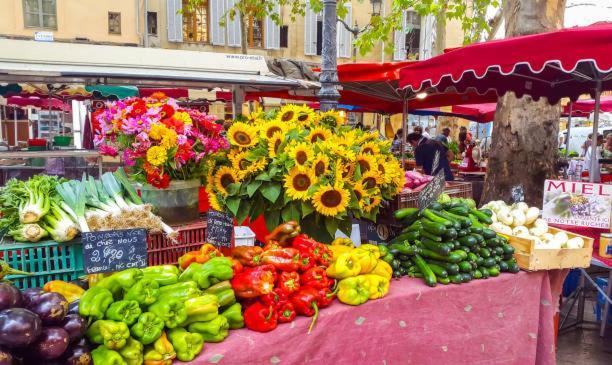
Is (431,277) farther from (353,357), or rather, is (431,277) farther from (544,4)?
(544,4)

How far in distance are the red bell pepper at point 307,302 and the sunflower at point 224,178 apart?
849mm

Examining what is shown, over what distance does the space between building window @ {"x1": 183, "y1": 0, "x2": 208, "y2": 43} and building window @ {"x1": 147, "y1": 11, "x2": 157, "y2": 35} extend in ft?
3.99

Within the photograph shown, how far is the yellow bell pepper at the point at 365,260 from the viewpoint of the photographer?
2543 mm

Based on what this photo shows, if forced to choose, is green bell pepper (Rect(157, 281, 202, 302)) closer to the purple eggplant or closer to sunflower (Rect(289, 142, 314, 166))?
the purple eggplant

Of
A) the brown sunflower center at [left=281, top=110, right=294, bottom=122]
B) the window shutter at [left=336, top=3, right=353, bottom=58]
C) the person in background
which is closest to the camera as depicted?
the brown sunflower center at [left=281, top=110, right=294, bottom=122]

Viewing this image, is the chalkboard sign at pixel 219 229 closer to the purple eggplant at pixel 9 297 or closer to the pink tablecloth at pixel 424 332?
the pink tablecloth at pixel 424 332

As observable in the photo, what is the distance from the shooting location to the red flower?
2670mm

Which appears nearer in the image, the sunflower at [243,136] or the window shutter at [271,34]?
the sunflower at [243,136]

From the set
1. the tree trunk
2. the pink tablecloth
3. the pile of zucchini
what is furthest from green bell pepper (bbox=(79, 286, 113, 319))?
the tree trunk

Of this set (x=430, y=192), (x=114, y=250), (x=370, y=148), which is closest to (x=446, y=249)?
(x=430, y=192)

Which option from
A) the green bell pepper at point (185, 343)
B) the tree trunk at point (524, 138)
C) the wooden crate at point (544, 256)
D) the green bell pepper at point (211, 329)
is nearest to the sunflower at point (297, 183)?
the green bell pepper at point (211, 329)

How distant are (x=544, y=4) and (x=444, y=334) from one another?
4824 mm

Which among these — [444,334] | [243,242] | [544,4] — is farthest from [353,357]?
[544,4]

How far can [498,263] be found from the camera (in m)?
3.07
